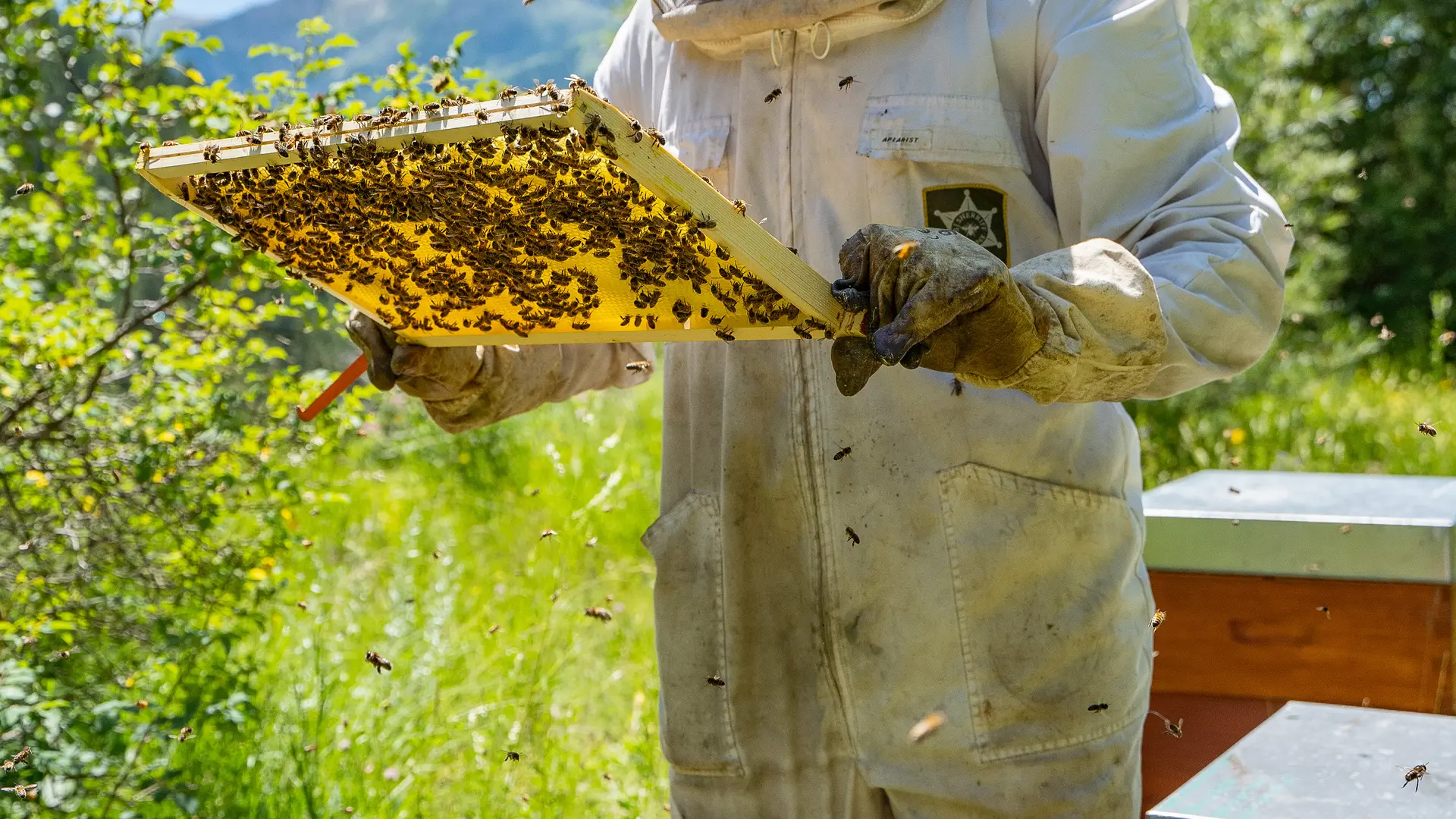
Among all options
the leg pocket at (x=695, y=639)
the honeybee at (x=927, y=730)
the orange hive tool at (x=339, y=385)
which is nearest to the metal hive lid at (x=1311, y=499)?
the honeybee at (x=927, y=730)

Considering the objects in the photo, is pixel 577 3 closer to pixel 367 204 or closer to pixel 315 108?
pixel 367 204

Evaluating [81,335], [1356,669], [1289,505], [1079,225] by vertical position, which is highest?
[81,335]

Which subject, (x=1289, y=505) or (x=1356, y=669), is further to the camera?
(x=1289, y=505)

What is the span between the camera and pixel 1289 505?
3242 mm

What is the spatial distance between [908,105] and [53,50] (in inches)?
116

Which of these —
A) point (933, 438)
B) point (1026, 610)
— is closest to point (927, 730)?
point (1026, 610)

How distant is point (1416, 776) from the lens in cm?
165

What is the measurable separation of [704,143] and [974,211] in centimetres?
A: 50

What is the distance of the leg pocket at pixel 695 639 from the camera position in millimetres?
2205

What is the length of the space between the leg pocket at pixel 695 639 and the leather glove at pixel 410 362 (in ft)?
1.58

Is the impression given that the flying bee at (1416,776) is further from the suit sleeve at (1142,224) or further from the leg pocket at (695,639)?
the leg pocket at (695,639)

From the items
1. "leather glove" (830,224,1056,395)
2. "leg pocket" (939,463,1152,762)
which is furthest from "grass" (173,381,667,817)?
"leather glove" (830,224,1056,395)

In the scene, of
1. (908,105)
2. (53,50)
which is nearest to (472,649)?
(53,50)

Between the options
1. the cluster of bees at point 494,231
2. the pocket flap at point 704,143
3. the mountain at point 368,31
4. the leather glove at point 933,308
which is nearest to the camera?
the leather glove at point 933,308
